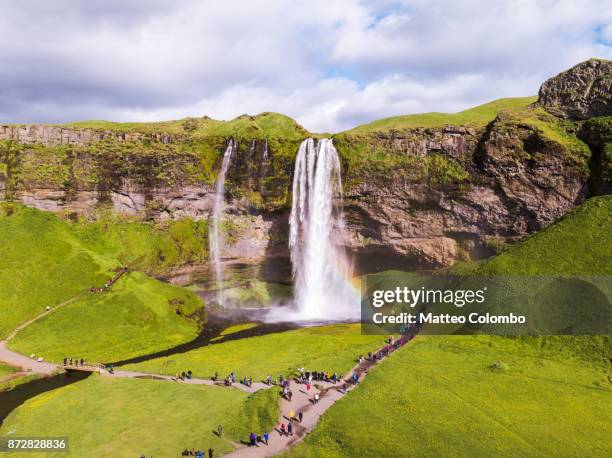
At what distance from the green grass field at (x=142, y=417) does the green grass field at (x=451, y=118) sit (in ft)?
211

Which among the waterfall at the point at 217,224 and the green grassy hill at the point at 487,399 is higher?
the waterfall at the point at 217,224

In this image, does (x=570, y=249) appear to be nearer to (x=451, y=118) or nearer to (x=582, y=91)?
(x=582, y=91)

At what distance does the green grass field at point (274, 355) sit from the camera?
1842 inches

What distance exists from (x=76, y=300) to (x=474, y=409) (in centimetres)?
6229

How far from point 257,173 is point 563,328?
63.3m

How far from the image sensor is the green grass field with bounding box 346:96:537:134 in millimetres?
83688

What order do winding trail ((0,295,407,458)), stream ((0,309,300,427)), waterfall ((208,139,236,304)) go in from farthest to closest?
waterfall ((208,139,236,304))
stream ((0,309,300,427))
winding trail ((0,295,407,458))

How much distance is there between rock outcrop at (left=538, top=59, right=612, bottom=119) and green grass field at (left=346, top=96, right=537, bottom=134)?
7.31 metres

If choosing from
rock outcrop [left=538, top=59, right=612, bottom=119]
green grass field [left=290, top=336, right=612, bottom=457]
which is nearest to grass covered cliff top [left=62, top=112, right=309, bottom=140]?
rock outcrop [left=538, top=59, right=612, bottom=119]

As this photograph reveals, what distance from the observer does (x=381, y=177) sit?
8088 cm

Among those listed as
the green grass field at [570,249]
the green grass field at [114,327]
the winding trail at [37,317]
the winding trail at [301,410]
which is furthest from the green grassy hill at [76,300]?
the green grass field at [570,249]

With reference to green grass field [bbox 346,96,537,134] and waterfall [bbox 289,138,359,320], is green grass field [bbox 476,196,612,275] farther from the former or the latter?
waterfall [bbox 289,138,359,320]

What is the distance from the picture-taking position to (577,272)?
5119cm

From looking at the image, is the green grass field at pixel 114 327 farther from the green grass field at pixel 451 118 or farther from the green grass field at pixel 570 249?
the green grass field at pixel 451 118
